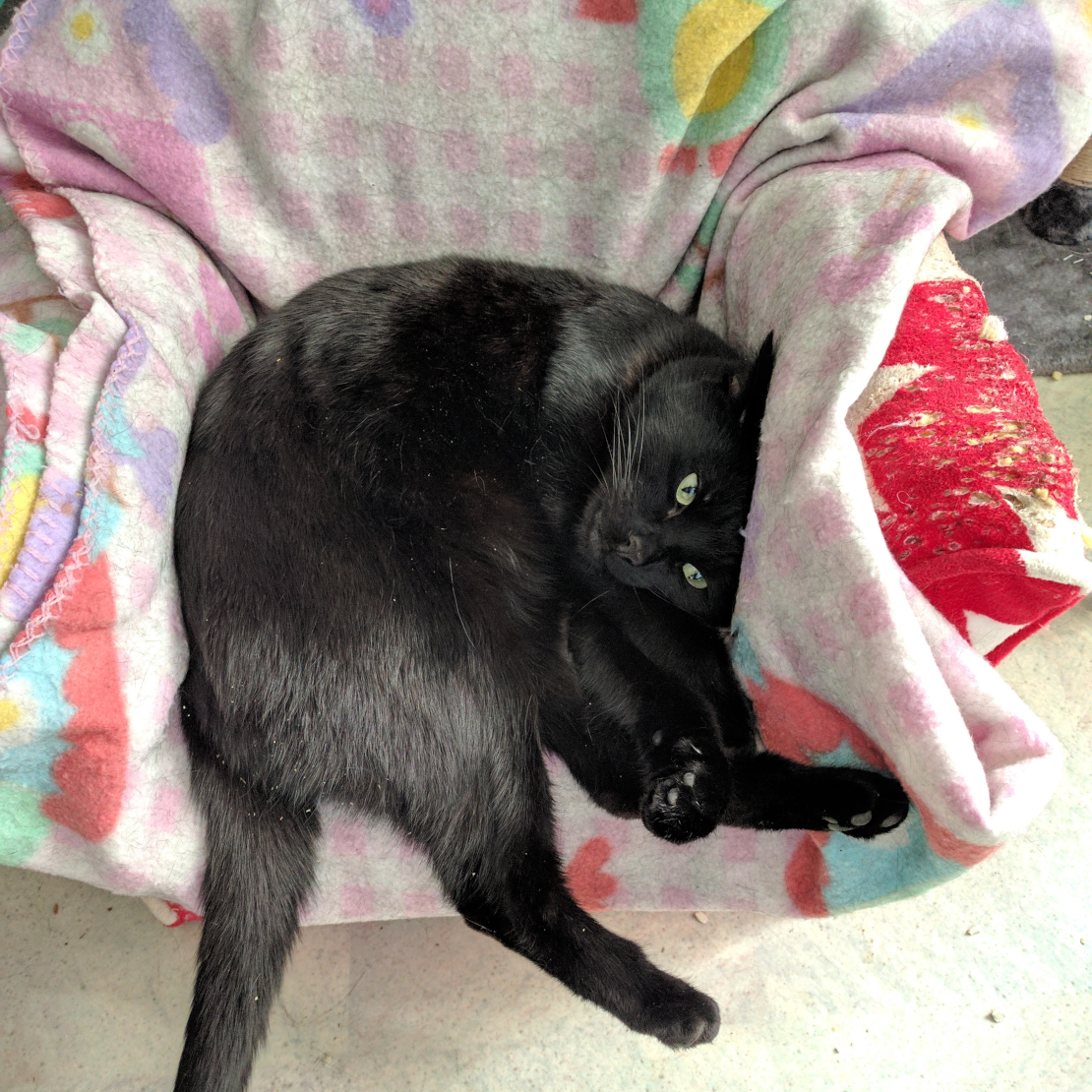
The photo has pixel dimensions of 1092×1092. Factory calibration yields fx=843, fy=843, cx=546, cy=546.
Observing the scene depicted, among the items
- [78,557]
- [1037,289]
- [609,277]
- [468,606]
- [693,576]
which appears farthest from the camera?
[1037,289]

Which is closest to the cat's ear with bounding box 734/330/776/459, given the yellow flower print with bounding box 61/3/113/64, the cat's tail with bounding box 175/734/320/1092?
the cat's tail with bounding box 175/734/320/1092

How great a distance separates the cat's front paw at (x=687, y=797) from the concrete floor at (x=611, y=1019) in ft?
1.12

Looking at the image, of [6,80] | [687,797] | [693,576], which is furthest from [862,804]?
[6,80]

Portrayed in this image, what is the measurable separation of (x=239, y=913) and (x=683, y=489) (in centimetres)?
80

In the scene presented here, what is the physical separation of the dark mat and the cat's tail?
5.79ft

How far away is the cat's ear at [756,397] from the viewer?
109 centimetres

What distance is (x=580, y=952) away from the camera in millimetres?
1062

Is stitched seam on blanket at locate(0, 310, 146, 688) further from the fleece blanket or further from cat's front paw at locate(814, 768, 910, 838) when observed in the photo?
cat's front paw at locate(814, 768, 910, 838)

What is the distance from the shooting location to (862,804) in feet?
3.40

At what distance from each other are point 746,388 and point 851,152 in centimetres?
43

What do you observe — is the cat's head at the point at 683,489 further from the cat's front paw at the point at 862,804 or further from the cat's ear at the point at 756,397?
the cat's front paw at the point at 862,804

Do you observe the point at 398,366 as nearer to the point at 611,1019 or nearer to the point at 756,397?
the point at 756,397

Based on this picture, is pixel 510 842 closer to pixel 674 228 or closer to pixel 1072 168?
pixel 674 228

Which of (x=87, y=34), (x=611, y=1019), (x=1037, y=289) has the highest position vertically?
(x=87, y=34)
